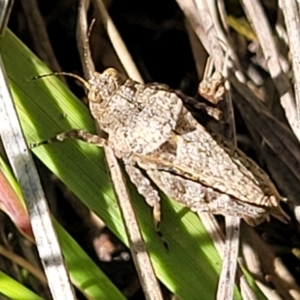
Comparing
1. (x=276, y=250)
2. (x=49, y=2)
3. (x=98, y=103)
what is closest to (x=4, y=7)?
(x=98, y=103)

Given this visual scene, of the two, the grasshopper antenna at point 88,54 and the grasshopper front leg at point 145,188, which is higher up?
the grasshopper antenna at point 88,54

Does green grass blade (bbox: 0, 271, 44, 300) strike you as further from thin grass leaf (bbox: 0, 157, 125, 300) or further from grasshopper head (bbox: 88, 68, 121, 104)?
grasshopper head (bbox: 88, 68, 121, 104)

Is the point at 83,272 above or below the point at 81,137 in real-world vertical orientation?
below

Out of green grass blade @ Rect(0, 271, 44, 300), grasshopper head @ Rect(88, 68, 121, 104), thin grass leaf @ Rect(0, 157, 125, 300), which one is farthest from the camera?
grasshopper head @ Rect(88, 68, 121, 104)

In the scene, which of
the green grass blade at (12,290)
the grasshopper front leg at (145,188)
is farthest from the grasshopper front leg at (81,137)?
the green grass blade at (12,290)

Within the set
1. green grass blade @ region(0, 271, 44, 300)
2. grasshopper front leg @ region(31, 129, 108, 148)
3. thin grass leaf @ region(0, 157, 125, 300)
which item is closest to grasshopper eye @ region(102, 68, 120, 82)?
grasshopper front leg @ region(31, 129, 108, 148)

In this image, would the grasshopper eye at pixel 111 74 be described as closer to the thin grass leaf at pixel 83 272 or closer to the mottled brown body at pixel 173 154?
the mottled brown body at pixel 173 154

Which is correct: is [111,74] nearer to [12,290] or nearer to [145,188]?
[145,188]

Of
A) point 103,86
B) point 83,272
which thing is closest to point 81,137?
point 103,86
